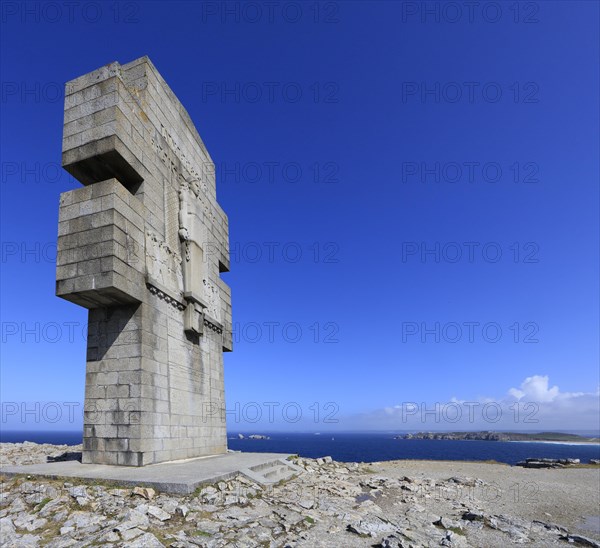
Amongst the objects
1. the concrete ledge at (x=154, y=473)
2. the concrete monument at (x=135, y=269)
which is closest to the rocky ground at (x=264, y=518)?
the concrete ledge at (x=154, y=473)

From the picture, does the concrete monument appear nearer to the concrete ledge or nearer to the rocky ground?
the concrete ledge

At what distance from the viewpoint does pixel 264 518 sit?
802 centimetres

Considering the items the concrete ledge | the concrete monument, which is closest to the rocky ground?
the concrete ledge

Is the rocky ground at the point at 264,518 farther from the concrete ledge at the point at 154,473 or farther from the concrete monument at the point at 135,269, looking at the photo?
the concrete monument at the point at 135,269

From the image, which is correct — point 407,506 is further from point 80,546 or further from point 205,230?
point 205,230

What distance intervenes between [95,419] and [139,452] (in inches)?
64.0

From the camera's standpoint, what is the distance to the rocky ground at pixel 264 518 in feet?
22.9

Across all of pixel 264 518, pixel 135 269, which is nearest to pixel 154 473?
pixel 264 518

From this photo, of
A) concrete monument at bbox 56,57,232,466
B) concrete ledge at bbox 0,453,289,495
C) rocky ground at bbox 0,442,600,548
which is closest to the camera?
rocky ground at bbox 0,442,600,548

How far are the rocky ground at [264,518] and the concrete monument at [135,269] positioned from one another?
8.73 feet

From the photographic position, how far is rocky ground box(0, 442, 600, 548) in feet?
22.9

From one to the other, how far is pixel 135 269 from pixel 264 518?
23.6 feet

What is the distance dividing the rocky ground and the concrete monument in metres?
2.66

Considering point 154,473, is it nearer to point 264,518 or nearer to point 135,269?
point 264,518
